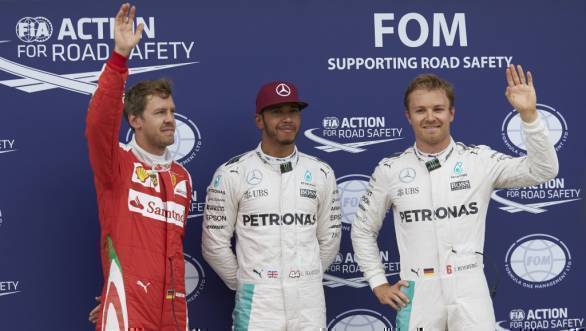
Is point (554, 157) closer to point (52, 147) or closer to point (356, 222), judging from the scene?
point (356, 222)

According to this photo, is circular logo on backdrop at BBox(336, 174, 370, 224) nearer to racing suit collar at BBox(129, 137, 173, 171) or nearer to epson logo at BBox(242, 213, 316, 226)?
epson logo at BBox(242, 213, 316, 226)

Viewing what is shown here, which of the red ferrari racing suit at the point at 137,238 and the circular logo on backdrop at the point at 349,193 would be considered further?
the circular logo on backdrop at the point at 349,193

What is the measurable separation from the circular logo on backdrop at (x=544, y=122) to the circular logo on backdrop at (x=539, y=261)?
19.8 inches

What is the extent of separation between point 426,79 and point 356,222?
74 cm

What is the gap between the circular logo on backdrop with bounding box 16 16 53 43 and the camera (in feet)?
13.9

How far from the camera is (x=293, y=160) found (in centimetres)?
398

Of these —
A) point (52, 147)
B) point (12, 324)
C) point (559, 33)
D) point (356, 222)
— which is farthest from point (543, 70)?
point (12, 324)

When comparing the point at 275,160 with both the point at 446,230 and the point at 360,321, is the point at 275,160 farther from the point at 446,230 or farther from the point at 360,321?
the point at 360,321

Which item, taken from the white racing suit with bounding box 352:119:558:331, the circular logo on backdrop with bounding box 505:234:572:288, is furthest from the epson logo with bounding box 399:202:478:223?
the circular logo on backdrop with bounding box 505:234:572:288

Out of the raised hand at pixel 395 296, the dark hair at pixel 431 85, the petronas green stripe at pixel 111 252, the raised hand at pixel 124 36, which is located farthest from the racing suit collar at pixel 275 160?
the raised hand at pixel 124 36

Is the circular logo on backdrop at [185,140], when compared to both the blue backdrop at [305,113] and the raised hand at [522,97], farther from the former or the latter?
the raised hand at [522,97]

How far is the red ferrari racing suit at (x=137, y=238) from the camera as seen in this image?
3.42 meters

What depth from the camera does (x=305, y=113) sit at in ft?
14.6

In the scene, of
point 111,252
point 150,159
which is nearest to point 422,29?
point 150,159
